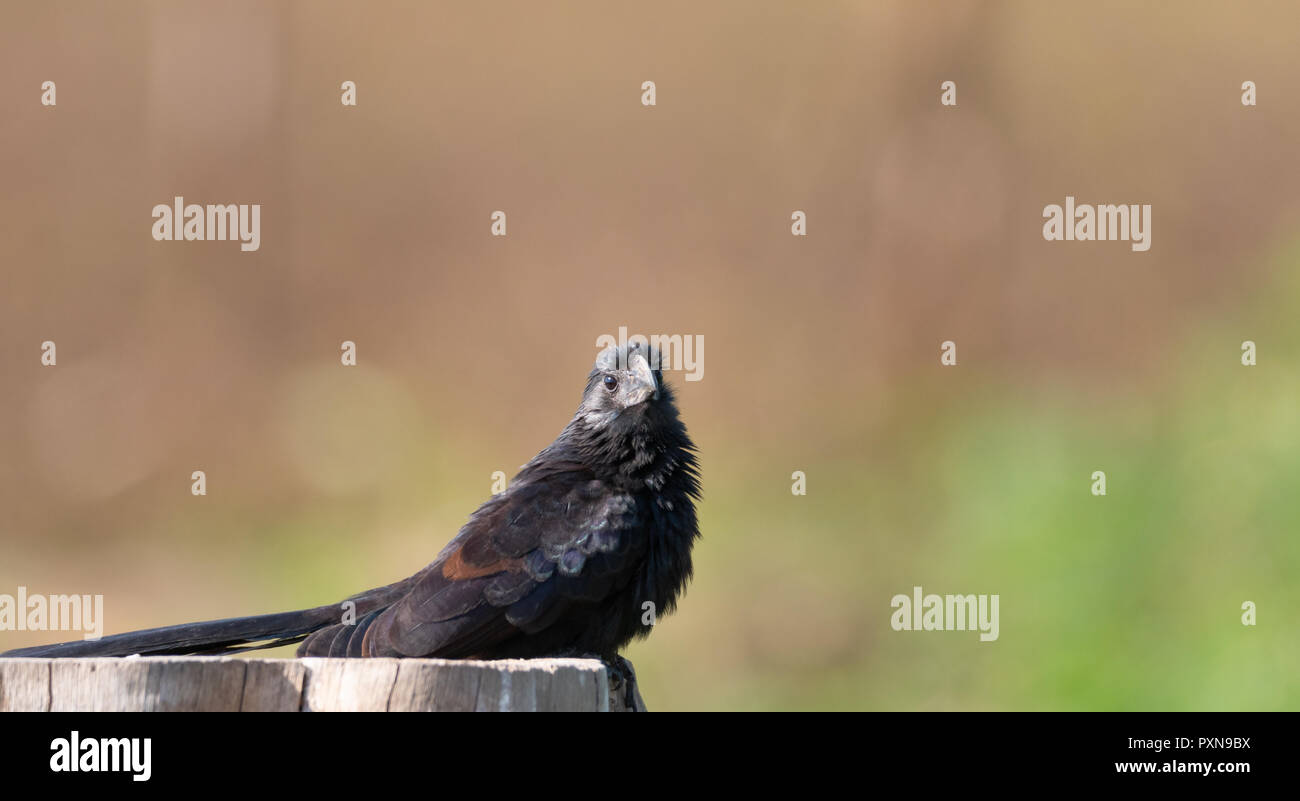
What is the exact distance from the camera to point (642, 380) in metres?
4.84

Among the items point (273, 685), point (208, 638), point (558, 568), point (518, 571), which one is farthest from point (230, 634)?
point (273, 685)

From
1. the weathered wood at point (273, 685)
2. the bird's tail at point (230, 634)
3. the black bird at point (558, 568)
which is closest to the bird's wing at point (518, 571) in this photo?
the black bird at point (558, 568)

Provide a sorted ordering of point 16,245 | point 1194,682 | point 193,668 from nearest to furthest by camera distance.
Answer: point 193,668 → point 1194,682 → point 16,245

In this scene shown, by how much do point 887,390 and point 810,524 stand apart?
1.51 m

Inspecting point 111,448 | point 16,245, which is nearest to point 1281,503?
point 111,448

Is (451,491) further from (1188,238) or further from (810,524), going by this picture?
(1188,238)

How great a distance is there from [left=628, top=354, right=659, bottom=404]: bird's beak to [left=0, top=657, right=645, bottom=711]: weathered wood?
7.19 feet

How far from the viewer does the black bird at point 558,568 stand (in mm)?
4105

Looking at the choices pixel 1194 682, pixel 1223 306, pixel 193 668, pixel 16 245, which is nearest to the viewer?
pixel 193 668

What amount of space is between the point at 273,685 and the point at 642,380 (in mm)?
2536

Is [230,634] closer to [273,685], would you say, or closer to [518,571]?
[518,571]

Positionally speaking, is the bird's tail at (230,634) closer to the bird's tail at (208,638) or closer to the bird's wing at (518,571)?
the bird's tail at (208,638)

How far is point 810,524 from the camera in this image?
370 inches

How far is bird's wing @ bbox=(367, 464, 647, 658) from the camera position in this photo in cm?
410
